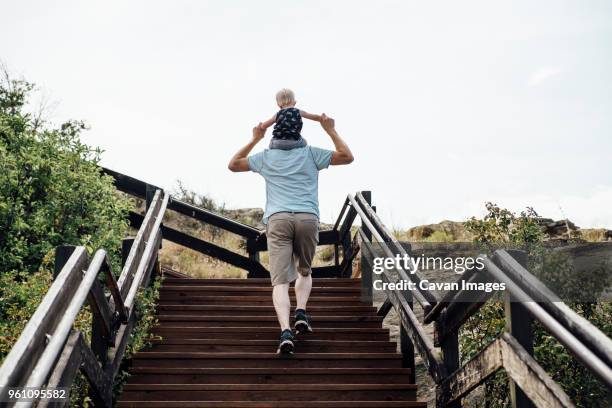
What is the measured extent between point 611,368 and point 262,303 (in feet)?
16.5

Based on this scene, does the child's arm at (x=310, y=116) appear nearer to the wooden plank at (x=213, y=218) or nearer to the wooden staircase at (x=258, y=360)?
the wooden staircase at (x=258, y=360)

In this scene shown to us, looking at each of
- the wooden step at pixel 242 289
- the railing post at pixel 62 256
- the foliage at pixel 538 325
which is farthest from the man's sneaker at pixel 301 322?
the railing post at pixel 62 256

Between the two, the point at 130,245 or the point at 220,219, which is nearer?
the point at 130,245

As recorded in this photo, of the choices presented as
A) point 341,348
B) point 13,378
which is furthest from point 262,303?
point 13,378

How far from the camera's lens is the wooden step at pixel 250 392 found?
5.49 metres

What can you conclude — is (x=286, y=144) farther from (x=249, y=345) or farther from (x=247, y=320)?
(x=247, y=320)

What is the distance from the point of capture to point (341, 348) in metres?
6.50

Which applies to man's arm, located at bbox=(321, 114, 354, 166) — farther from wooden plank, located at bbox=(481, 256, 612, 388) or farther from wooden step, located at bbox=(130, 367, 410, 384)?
wooden plank, located at bbox=(481, 256, 612, 388)

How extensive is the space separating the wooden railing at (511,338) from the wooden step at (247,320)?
0.97 metres

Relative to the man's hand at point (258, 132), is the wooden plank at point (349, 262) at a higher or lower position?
higher

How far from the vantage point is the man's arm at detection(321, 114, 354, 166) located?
588 cm

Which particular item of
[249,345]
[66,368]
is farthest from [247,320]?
[66,368]

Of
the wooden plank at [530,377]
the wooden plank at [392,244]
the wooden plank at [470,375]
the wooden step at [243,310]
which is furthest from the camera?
the wooden step at [243,310]

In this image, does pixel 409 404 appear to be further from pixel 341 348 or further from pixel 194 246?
pixel 194 246
